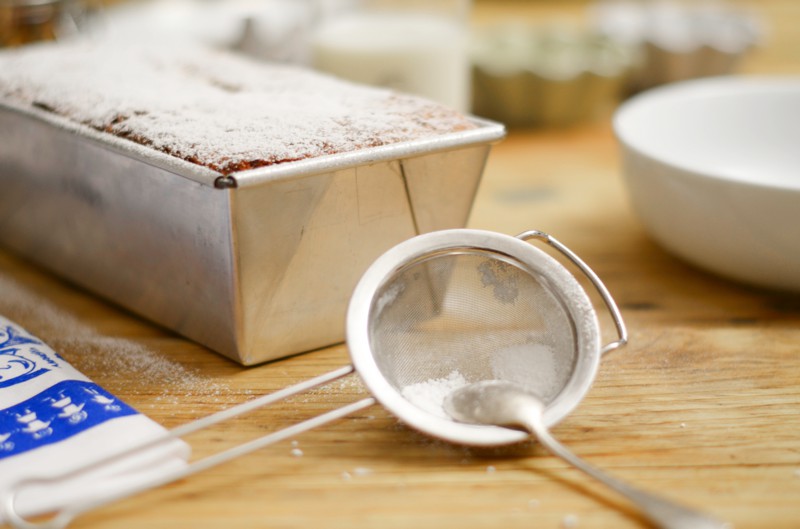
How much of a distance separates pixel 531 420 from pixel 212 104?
1.56 ft

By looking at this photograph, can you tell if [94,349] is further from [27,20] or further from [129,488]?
[27,20]

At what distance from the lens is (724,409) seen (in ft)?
2.35

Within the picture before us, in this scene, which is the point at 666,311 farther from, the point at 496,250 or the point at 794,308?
the point at 496,250

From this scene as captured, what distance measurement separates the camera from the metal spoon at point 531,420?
535 millimetres

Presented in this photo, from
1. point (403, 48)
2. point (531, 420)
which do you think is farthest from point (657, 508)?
point (403, 48)

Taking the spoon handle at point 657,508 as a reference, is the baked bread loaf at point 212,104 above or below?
above

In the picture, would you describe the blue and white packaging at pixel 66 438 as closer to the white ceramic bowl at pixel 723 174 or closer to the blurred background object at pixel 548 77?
the white ceramic bowl at pixel 723 174

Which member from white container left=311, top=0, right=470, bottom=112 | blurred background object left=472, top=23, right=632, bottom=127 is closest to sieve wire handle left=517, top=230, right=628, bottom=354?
white container left=311, top=0, right=470, bottom=112

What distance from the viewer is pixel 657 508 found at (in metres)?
0.54

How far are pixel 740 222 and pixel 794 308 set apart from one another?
14cm

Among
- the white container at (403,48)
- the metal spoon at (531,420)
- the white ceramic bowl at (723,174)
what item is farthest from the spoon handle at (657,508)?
the white container at (403,48)

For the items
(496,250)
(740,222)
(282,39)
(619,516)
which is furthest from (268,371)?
(282,39)

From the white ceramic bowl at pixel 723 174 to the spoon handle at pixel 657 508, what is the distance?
384 mm

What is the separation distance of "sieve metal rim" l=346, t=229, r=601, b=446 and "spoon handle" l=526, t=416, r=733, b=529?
48 millimetres
